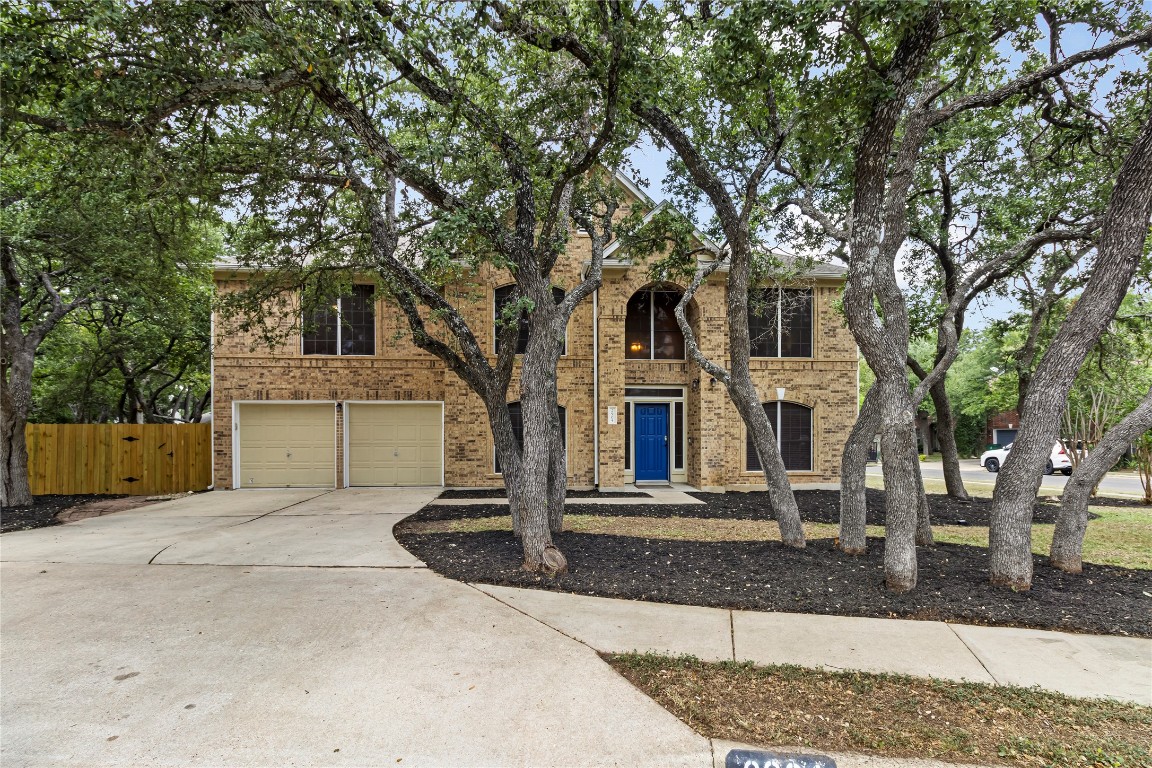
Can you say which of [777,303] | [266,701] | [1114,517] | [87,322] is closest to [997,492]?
[266,701]

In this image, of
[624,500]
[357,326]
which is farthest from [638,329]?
[357,326]

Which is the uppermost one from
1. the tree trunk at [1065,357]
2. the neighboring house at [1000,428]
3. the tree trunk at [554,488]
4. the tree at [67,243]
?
the tree at [67,243]

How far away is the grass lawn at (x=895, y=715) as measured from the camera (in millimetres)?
2820

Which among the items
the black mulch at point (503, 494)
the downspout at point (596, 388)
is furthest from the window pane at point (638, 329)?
the black mulch at point (503, 494)

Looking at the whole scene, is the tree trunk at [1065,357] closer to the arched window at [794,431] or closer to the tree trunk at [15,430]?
the arched window at [794,431]

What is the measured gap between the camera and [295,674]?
11.8ft

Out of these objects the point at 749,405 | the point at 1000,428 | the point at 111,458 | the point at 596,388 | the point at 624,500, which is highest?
the point at 596,388

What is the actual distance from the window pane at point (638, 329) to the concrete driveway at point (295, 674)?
8.45 meters

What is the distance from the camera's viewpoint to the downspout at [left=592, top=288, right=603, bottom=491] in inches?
495

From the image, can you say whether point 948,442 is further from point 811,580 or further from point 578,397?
point 811,580

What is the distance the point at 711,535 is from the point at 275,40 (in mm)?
7426

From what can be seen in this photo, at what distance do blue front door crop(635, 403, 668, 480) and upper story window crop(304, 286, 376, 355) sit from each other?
6745 millimetres

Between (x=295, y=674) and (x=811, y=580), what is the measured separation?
182 inches

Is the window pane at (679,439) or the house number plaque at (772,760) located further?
the window pane at (679,439)
